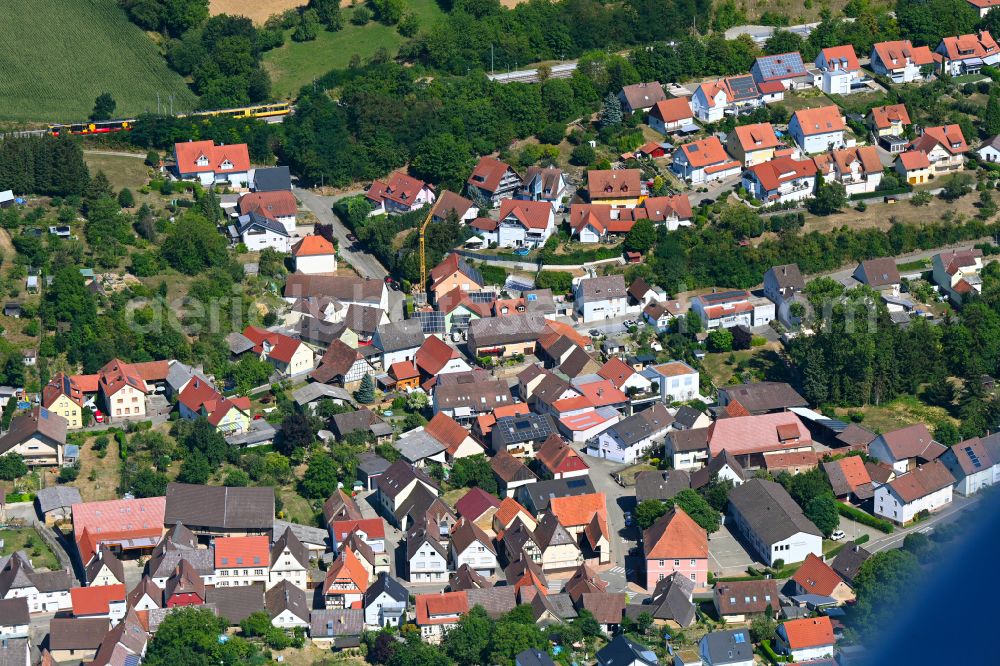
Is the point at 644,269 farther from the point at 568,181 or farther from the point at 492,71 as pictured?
the point at 492,71

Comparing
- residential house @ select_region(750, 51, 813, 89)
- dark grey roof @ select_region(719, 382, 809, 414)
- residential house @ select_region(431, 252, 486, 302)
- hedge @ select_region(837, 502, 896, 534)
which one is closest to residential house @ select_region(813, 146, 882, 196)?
residential house @ select_region(750, 51, 813, 89)

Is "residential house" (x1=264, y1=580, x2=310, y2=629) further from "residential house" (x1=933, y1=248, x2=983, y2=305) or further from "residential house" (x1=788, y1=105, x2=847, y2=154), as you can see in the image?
"residential house" (x1=788, y1=105, x2=847, y2=154)

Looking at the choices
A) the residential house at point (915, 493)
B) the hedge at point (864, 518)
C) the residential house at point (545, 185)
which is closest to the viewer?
the hedge at point (864, 518)

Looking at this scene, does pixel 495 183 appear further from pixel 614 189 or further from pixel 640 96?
pixel 640 96

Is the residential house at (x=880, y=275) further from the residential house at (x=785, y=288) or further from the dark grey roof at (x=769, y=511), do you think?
the dark grey roof at (x=769, y=511)

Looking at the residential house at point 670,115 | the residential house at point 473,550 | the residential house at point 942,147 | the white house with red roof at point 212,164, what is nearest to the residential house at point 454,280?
the white house with red roof at point 212,164

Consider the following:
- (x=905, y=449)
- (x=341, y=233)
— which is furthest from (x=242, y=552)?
(x=341, y=233)

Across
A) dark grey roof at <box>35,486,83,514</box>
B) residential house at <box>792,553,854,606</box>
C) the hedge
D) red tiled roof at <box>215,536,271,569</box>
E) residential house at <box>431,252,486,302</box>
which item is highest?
residential house at <box>431,252,486,302</box>
